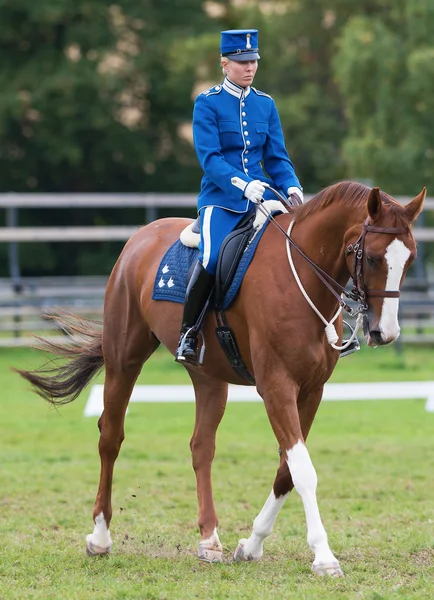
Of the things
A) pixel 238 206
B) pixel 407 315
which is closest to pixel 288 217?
pixel 238 206

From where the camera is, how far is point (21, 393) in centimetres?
1569

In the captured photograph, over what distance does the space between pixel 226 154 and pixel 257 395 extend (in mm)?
6401

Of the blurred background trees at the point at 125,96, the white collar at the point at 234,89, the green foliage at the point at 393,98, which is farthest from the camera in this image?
the blurred background trees at the point at 125,96

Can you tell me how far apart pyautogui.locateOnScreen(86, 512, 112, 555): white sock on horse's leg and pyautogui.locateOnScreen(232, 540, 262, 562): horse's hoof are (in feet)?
2.75

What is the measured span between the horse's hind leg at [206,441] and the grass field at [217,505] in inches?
9.4

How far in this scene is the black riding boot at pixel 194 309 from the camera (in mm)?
6258

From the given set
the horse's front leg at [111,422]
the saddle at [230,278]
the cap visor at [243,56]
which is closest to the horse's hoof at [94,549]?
the horse's front leg at [111,422]

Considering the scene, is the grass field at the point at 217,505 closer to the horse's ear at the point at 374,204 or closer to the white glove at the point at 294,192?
the horse's ear at the point at 374,204

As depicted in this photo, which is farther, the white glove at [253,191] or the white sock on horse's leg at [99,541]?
the white sock on horse's leg at [99,541]

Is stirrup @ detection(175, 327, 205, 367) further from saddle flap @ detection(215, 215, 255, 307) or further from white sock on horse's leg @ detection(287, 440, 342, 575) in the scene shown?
white sock on horse's leg @ detection(287, 440, 342, 575)

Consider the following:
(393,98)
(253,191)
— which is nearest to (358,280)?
(253,191)

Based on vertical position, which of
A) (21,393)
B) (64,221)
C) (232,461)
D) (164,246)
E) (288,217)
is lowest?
(64,221)

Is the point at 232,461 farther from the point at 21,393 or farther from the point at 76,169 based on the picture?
the point at 76,169

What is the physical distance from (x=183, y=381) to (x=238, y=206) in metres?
9.69
